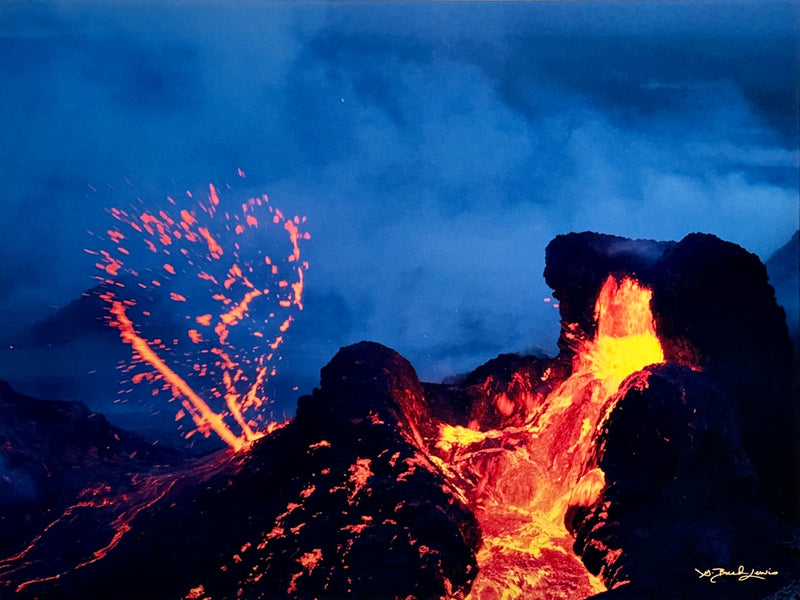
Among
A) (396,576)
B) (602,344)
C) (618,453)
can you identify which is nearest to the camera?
(396,576)

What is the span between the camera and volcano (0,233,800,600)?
1279cm

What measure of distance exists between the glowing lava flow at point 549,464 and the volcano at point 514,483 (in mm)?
80

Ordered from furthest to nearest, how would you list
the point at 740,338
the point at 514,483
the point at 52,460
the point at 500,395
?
1. the point at 500,395
2. the point at 52,460
3. the point at 514,483
4. the point at 740,338

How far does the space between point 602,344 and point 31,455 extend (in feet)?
76.3

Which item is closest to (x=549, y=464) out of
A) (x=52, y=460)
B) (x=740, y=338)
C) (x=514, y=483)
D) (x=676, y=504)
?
(x=514, y=483)

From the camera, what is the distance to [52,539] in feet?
60.8

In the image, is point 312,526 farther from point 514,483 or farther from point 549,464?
point 549,464

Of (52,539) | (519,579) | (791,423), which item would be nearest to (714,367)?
(791,423)

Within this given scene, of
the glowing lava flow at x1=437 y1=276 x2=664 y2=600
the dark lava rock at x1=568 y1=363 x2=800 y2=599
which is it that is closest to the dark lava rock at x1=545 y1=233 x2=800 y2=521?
the glowing lava flow at x1=437 y1=276 x2=664 y2=600

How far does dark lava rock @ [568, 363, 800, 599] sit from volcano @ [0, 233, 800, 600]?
2.1 inches

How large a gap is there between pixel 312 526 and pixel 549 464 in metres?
9.63

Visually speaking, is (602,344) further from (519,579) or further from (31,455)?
(31,455)
